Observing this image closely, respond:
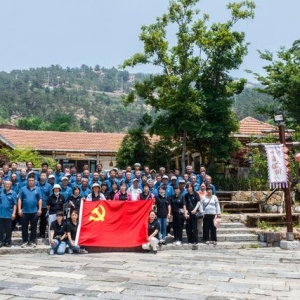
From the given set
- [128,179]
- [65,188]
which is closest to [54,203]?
[65,188]

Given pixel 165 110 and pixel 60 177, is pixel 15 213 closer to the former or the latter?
pixel 60 177

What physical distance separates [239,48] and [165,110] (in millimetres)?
3999

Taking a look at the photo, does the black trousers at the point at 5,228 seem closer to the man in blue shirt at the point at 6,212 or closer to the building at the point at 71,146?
the man in blue shirt at the point at 6,212

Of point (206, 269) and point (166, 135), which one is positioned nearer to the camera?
point (206, 269)

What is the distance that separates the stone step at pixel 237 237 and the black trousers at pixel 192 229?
3.43 ft

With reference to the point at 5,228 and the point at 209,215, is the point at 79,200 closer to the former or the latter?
the point at 5,228

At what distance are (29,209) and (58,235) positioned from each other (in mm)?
1005

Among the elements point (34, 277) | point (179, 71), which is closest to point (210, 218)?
point (34, 277)

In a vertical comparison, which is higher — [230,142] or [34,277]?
[230,142]

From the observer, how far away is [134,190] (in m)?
10.9

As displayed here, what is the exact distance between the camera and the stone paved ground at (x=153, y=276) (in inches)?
233

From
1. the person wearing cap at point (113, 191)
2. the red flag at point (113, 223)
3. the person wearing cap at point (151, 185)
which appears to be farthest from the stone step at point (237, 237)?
the person wearing cap at point (113, 191)

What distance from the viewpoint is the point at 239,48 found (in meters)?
16.3

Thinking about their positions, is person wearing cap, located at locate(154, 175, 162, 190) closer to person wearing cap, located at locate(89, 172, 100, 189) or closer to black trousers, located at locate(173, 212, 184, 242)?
black trousers, located at locate(173, 212, 184, 242)
